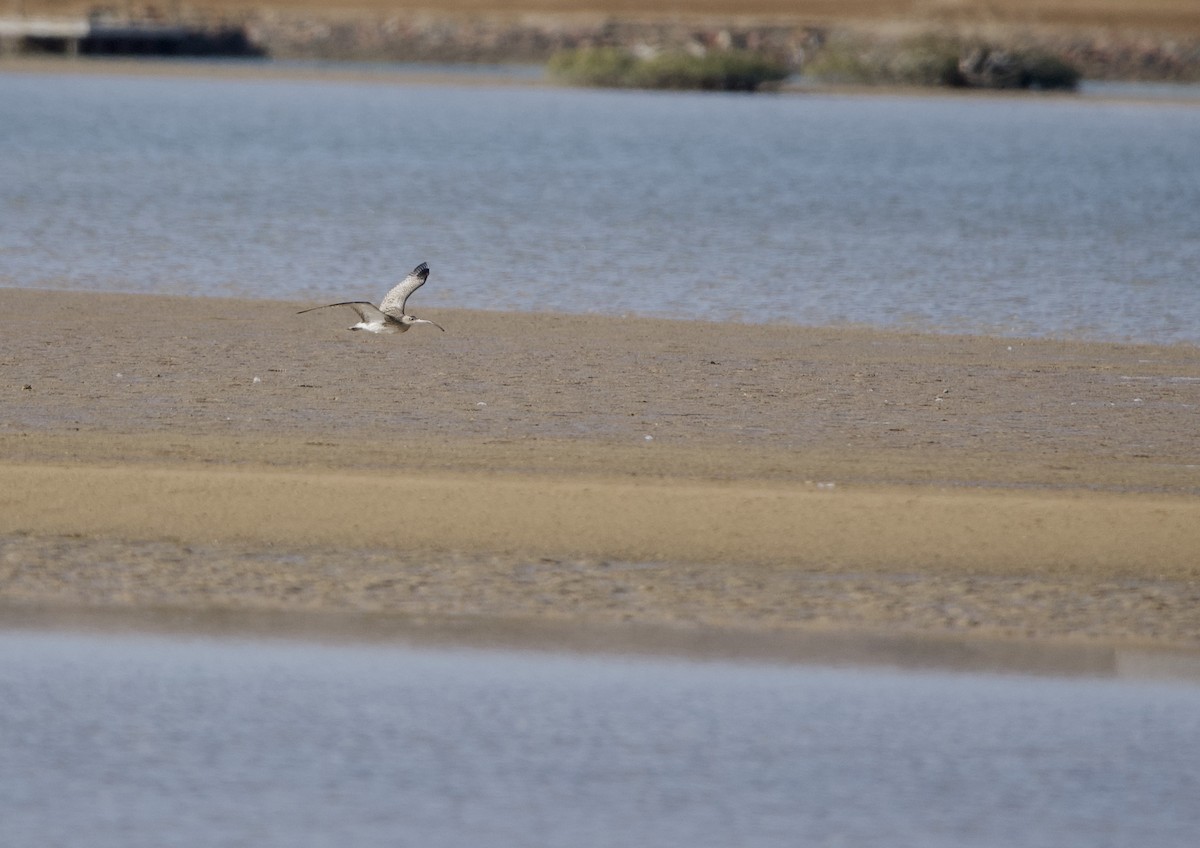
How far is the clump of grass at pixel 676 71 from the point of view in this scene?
72.9m

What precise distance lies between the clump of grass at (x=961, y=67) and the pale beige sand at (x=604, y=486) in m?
58.7

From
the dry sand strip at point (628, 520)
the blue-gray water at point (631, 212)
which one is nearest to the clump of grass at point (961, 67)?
the blue-gray water at point (631, 212)

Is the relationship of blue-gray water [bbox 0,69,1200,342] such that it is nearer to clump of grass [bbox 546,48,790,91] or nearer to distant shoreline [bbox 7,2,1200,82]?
clump of grass [bbox 546,48,790,91]

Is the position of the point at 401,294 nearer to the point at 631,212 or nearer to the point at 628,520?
the point at 628,520

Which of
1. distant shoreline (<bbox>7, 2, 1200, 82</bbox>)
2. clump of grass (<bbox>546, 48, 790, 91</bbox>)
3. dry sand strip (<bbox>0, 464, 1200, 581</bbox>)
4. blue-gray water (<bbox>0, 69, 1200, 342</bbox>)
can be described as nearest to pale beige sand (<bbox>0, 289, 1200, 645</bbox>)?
dry sand strip (<bbox>0, 464, 1200, 581</bbox>)

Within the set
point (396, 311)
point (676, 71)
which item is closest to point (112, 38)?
point (676, 71)

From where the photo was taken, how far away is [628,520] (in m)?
8.83

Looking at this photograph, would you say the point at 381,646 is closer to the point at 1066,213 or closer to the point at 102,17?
the point at 1066,213

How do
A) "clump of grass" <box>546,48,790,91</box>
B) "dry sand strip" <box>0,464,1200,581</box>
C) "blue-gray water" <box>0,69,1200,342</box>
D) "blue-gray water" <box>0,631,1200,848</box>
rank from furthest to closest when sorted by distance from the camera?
"clump of grass" <box>546,48,790,91</box>, "blue-gray water" <box>0,69,1200,342</box>, "dry sand strip" <box>0,464,1200,581</box>, "blue-gray water" <box>0,631,1200,848</box>

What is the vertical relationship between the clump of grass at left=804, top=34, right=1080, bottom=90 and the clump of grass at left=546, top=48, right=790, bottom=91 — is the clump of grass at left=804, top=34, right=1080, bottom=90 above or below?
above

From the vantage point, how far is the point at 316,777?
20.5ft

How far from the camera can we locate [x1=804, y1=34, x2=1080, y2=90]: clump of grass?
71000 millimetres

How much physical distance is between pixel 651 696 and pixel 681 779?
72 cm

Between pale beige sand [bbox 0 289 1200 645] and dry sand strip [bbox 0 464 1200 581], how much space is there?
0.05ft
